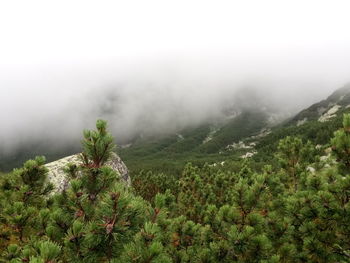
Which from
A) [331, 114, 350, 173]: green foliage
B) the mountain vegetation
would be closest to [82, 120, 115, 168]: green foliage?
the mountain vegetation

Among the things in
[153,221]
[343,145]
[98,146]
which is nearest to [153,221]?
[153,221]

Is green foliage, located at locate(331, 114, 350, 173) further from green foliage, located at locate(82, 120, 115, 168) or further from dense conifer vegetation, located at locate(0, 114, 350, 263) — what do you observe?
green foliage, located at locate(82, 120, 115, 168)

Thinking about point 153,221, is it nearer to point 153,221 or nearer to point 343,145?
point 153,221

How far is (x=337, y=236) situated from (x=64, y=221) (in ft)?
21.5

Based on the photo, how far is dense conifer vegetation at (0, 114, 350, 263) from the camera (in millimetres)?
4082

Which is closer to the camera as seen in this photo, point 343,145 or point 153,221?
point 153,221

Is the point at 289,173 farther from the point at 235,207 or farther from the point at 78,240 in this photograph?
the point at 78,240

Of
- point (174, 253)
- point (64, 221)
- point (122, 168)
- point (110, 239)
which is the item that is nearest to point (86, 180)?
point (64, 221)

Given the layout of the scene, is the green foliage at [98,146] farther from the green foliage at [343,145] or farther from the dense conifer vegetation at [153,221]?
the green foliage at [343,145]

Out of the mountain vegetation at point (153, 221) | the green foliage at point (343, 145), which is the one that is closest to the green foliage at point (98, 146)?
the mountain vegetation at point (153, 221)

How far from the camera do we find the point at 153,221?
200 inches

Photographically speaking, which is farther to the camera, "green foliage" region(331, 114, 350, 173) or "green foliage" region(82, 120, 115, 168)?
"green foliage" region(331, 114, 350, 173)

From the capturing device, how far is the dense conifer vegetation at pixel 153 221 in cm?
408

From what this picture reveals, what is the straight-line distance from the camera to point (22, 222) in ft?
20.9
